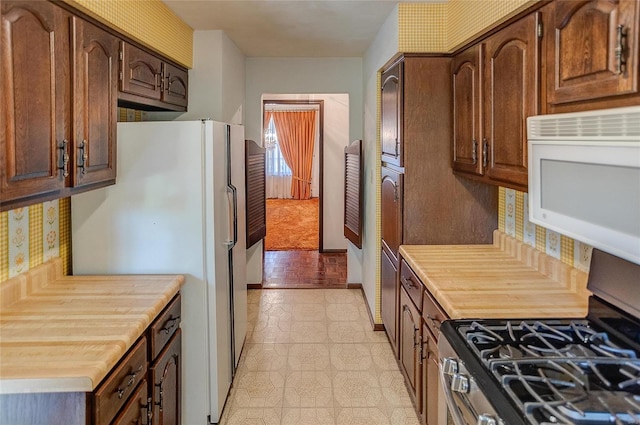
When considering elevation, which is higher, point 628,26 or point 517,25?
point 517,25

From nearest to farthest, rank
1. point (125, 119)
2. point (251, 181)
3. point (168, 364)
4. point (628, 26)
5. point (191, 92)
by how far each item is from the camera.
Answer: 1. point (628, 26)
2. point (168, 364)
3. point (125, 119)
4. point (191, 92)
5. point (251, 181)

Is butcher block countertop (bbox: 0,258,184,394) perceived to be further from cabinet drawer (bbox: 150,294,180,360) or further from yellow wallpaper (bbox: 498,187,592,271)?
yellow wallpaper (bbox: 498,187,592,271)

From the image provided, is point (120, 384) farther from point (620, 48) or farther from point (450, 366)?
point (620, 48)

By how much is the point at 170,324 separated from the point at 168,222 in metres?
0.51

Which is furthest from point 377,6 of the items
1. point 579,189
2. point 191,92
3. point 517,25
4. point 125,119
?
point 579,189

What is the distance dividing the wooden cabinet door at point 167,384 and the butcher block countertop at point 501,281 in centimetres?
118

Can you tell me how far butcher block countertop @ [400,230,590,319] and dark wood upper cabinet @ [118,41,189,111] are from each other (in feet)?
5.58

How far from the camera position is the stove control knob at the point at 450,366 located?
141 cm

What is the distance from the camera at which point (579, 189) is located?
51.9 inches

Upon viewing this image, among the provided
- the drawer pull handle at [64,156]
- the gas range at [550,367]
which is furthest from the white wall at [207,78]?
the gas range at [550,367]

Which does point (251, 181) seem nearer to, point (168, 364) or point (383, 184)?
point (383, 184)

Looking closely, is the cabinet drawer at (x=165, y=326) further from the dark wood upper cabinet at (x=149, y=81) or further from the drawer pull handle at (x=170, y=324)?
the dark wood upper cabinet at (x=149, y=81)

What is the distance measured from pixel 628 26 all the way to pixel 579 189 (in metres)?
0.44

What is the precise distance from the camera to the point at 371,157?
3896mm
